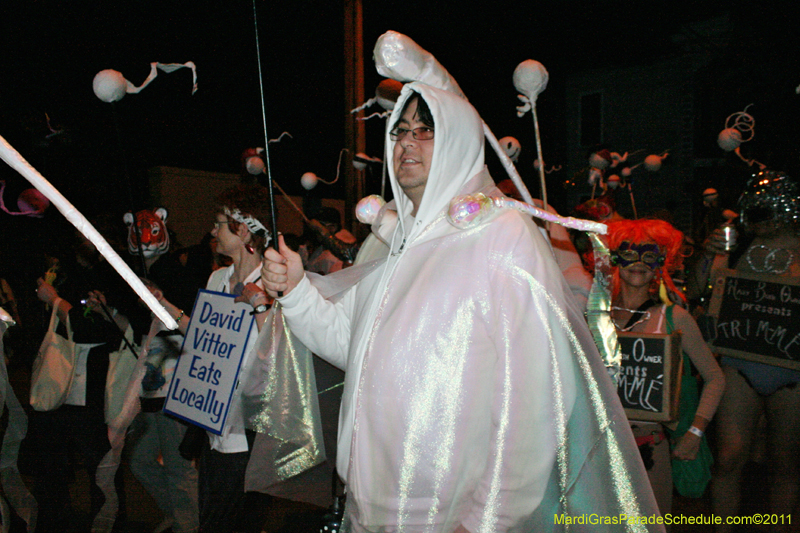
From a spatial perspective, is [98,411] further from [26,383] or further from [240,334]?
[26,383]

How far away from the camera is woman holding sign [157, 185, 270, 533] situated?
A: 3527 millimetres

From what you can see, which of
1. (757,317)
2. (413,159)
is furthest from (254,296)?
(757,317)

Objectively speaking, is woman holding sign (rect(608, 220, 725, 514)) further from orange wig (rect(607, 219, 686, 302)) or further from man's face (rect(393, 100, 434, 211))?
man's face (rect(393, 100, 434, 211))

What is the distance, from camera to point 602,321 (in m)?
2.77

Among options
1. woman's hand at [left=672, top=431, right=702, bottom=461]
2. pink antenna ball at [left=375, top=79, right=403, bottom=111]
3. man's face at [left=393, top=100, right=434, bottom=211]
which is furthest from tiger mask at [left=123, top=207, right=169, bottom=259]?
woman's hand at [left=672, top=431, right=702, bottom=461]

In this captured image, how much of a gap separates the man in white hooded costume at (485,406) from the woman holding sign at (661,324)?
158 centimetres

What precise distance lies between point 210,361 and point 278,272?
1.70m

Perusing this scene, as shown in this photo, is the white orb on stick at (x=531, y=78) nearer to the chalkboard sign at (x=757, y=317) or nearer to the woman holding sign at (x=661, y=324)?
the woman holding sign at (x=661, y=324)

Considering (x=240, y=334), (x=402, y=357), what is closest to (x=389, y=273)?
(x=402, y=357)

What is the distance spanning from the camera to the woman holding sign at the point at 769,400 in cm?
390

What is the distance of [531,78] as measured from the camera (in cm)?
320

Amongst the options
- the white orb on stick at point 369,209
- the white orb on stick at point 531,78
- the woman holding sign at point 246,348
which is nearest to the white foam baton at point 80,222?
the white orb on stick at point 369,209

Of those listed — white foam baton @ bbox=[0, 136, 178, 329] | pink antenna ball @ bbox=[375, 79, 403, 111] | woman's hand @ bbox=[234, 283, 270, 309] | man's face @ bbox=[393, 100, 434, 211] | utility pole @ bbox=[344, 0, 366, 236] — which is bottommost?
woman's hand @ bbox=[234, 283, 270, 309]

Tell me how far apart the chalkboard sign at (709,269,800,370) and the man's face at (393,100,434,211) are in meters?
3.05
